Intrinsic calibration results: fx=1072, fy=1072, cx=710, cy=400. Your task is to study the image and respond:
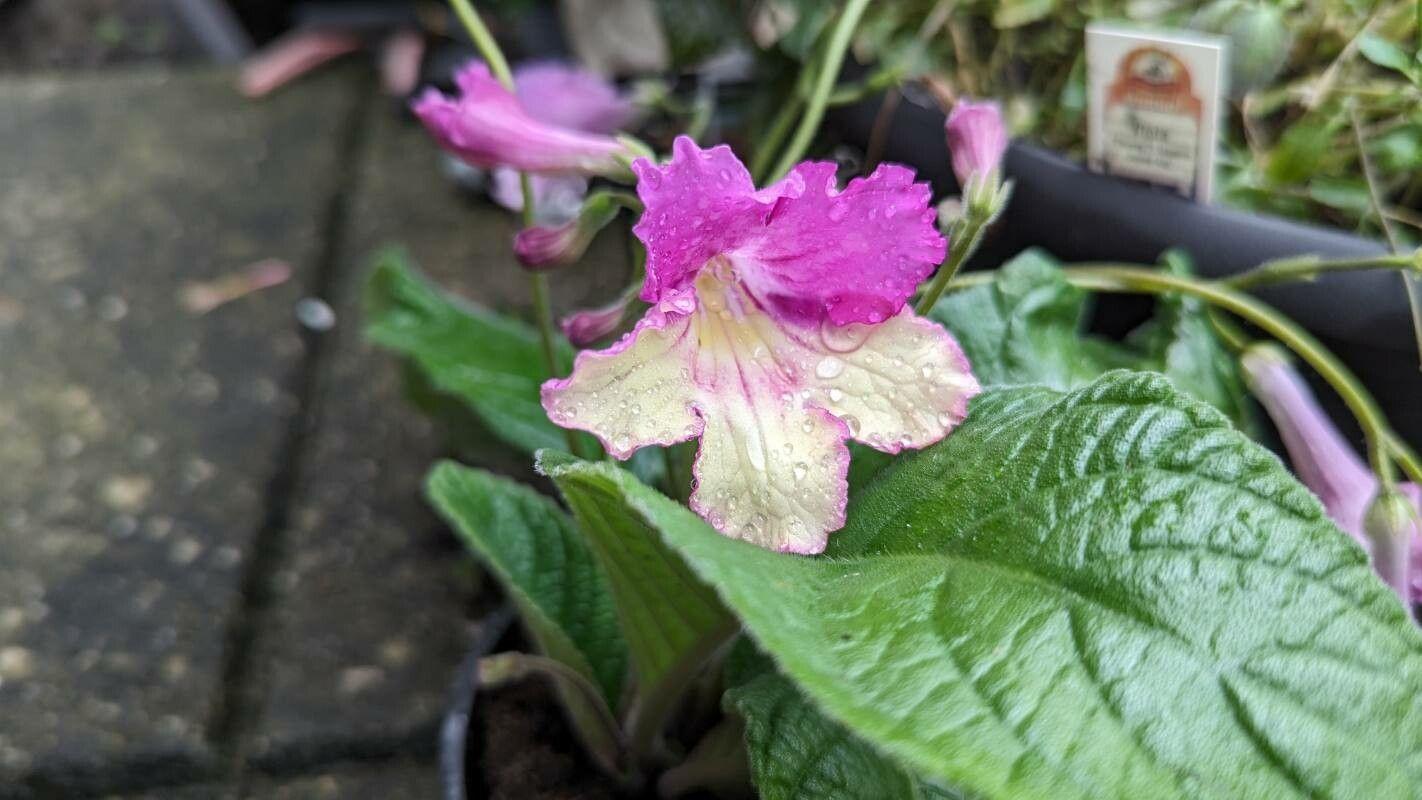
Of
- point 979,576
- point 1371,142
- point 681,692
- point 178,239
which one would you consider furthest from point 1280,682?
point 178,239

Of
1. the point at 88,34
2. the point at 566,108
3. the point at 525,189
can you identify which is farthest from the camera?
the point at 88,34

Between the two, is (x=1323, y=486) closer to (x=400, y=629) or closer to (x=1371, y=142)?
(x=1371, y=142)

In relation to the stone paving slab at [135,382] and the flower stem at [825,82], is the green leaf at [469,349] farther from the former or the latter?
the stone paving slab at [135,382]

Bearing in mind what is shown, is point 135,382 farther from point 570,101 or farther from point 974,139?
point 974,139

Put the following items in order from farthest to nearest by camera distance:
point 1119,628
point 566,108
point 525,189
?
1. point 566,108
2. point 525,189
3. point 1119,628

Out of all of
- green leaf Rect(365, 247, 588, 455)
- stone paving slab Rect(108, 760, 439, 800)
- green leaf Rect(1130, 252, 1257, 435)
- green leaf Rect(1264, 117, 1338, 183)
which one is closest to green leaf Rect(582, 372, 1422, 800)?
green leaf Rect(1130, 252, 1257, 435)

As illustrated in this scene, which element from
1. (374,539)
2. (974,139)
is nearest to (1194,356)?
(974,139)

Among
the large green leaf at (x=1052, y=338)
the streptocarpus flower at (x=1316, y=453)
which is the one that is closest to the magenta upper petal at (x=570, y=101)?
the large green leaf at (x=1052, y=338)
